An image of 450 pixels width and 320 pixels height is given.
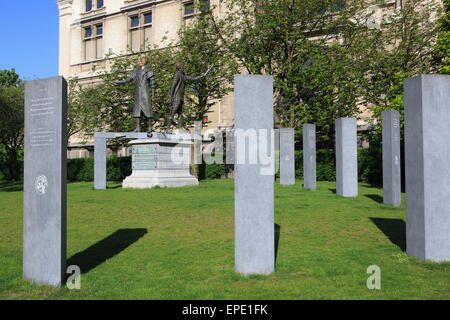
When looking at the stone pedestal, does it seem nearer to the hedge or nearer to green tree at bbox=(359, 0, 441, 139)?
the hedge

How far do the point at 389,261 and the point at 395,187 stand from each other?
6119 millimetres

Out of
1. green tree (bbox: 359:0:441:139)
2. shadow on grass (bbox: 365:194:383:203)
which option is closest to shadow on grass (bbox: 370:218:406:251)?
shadow on grass (bbox: 365:194:383:203)

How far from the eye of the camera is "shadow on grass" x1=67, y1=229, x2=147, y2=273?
5.17 m

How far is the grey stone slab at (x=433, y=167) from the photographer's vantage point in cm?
506

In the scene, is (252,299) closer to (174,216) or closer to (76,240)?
(76,240)

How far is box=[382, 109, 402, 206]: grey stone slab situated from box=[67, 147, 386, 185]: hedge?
7.82m

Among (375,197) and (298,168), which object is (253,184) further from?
(298,168)

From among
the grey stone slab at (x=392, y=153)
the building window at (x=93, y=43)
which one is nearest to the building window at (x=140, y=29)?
the building window at (x=93, y=43)

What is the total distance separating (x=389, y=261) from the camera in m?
5.11

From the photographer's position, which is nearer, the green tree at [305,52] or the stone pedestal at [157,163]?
the stone pedestal at [157,163]

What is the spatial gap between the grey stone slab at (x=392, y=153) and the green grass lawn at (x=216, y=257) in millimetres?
829

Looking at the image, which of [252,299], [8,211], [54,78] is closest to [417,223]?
[252,299]

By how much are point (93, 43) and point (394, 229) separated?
42798mm

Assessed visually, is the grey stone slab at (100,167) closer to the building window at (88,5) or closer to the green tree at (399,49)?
the green tree at (399,49)
